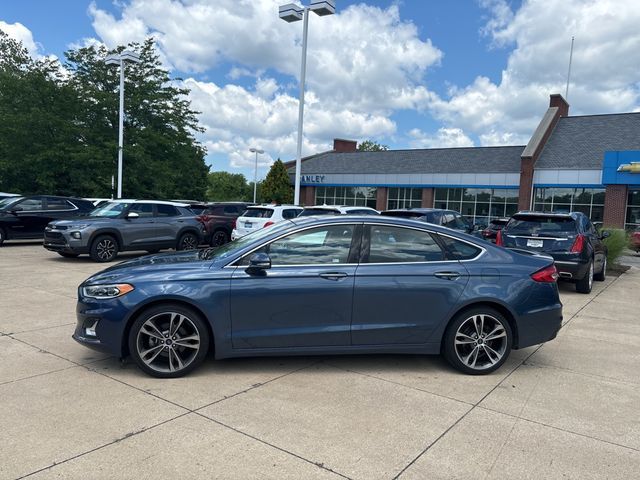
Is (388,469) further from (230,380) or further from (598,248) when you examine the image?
(598,248)

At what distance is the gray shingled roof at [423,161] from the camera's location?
3572 cm

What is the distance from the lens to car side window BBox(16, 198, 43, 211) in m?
15.2

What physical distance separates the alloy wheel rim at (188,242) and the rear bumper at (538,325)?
433 inches

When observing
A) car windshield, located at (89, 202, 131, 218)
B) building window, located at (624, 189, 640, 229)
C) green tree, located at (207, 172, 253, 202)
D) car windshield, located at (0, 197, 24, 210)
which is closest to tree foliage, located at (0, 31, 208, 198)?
car windshield, located at (0, 197, 24, 210)

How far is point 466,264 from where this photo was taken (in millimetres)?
4859

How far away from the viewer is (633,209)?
98.0 ft

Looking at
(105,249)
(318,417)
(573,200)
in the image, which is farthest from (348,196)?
(318,417)

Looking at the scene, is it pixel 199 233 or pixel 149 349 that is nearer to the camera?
pixel 149 349

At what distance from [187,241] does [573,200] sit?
2693 centimetres

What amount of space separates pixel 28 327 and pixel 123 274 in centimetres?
243

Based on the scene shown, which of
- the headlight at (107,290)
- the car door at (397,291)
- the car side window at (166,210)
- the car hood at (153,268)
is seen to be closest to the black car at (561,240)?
the car door at (397,291)

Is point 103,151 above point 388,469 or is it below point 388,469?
above

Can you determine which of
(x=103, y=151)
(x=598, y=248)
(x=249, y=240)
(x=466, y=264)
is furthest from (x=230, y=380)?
(x=103, y=151)

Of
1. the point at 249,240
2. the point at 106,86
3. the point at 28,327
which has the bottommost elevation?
the point at 28,327
